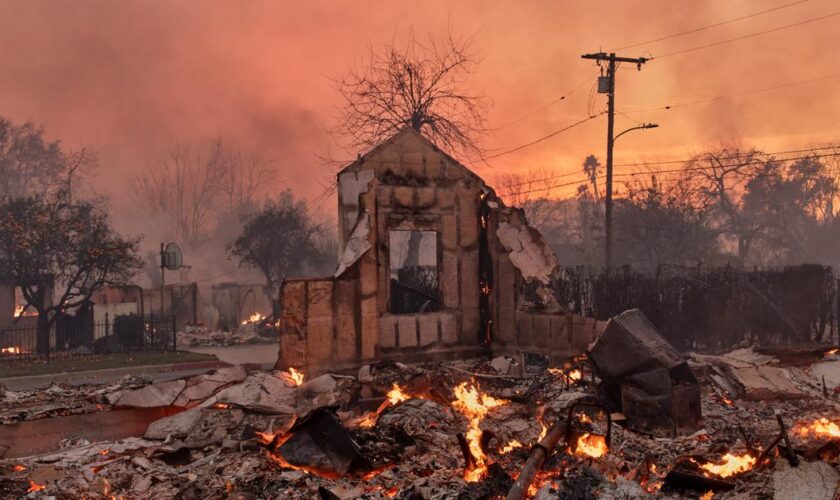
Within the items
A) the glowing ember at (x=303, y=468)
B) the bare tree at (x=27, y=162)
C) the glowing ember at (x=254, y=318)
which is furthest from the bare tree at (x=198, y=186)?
the glowing ember at (x=303, y=468)

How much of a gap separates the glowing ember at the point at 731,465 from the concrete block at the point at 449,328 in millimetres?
6244

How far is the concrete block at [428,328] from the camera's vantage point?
1159cm

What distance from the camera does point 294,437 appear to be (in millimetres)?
6707

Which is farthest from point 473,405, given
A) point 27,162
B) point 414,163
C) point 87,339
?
point 27,162

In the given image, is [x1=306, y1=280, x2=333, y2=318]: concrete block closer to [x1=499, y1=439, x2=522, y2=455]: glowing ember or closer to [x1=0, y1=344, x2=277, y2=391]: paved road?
[x1=0, y1=344, x2=277, y2=391]: paved road

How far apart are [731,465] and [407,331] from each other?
258 inches

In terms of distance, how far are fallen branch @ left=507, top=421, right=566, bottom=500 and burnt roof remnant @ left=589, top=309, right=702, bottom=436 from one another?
1.87 metres

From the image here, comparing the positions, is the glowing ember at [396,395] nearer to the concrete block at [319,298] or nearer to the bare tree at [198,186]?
the concrete block at [319,298]

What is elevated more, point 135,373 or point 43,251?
point 43,251

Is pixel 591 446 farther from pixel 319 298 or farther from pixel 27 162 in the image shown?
pixel 27 162

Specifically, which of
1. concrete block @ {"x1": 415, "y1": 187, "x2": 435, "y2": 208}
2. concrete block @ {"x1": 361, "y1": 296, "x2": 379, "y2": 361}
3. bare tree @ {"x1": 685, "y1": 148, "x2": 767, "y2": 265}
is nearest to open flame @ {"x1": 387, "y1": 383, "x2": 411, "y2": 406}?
concrete block @ {"x1": 361, "y1": 296, "x2": 379, "y2": 361}

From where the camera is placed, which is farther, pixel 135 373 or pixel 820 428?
pixel 135 373

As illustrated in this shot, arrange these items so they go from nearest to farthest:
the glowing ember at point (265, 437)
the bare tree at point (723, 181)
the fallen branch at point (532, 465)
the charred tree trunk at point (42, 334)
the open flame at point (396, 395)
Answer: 1. the fallen branch at point (532, 465)
2. the glowing ember at point (265, 437)
3. the open flame at point (396, 395)
4. the charred tree trunk at point (42, 334)
5. the bare tree at point (723, 181)

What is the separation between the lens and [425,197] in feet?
38.4
